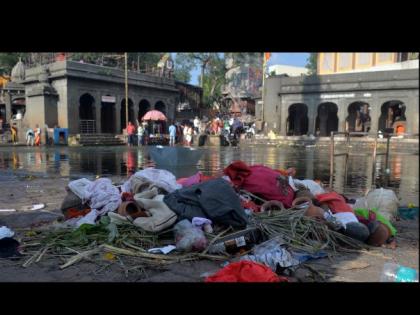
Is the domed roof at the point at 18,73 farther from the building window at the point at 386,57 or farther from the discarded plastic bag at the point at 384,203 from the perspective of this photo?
the discarded plastic bag at the point at 384,203

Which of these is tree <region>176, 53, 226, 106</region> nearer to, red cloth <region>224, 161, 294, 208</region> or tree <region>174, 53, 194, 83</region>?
tree <region>174, 53, 194, 83</region>

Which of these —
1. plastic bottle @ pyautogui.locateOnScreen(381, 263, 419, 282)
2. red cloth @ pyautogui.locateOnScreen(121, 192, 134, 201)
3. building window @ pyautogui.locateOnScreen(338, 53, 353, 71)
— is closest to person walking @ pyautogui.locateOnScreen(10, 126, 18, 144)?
red cloth @ pyautogui.locateOnScreen(121, 192, 134, 201)

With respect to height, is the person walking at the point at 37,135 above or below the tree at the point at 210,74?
below

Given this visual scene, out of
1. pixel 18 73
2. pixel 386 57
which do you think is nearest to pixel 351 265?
pixel 386 57

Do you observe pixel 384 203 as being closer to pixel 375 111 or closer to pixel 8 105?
pixel 375 111

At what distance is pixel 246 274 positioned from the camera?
2869 mm

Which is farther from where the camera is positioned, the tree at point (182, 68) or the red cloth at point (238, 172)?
the tree at point (182, 68)

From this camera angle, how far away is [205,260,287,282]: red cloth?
2820 mm

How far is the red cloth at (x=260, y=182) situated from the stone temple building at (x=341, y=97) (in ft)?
78.9

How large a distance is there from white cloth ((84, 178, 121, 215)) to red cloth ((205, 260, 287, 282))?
7.62ft

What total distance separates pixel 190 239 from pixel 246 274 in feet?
3.40

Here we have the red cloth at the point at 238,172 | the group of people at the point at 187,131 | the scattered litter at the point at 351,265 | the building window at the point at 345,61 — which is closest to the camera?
the scattered litter at the point at 351,265

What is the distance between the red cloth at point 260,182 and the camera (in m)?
5.19

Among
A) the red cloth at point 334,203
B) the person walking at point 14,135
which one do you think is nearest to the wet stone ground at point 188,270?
the red cloth at point 334,203
